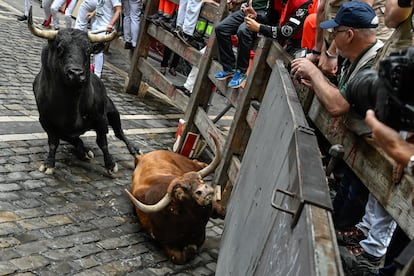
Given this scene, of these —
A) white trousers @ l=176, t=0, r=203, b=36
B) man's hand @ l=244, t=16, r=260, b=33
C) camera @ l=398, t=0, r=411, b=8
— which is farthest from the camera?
white trousers @ l=176, t=0, r=203, b=36

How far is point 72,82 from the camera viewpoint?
648cm

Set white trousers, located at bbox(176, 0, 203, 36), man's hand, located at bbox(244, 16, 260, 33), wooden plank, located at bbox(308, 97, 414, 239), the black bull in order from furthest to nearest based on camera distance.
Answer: white trousers, located at bbox(176, 0, 203, 36), the black bull, man's hand, located at bbox(244, 16, 260, 33), wooden plank, located at bbox(308, 97, 414, 239)

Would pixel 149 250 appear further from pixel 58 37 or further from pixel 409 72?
pixel 409 72

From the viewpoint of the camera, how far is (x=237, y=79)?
7.11 metres

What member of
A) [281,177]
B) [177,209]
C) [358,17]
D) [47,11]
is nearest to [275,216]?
[281,177]

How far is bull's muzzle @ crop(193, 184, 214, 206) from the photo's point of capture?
204 inches

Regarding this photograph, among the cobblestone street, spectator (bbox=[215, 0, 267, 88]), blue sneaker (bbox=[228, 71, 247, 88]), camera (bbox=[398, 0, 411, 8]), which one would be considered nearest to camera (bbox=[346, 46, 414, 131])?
camera (bbox=[398, 0, 411, 8])

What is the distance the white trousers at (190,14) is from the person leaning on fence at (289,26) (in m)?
3.12

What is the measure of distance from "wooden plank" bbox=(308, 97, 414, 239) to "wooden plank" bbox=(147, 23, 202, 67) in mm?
5213

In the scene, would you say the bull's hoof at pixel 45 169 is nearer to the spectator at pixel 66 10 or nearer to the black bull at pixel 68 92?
the black bull at pixel 68 92

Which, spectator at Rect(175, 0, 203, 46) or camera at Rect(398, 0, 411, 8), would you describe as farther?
spectator at Rect(175, 0, 203, 46)

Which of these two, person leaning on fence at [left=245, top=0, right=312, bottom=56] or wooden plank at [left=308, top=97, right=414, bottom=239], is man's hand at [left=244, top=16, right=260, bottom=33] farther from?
wooden plank at [left=308, top=97, right=414, bottom=239]

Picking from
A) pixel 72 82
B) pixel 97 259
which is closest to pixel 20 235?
pixel 97 259

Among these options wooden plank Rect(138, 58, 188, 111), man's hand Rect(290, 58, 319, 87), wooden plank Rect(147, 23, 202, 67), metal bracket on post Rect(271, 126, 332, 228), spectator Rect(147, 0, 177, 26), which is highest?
man's hand Rect(290, 58, 319, 87)
